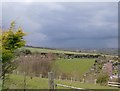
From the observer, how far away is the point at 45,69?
2723 centimetres

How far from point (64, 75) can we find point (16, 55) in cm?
1601

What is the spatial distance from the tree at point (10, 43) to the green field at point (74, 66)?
17066mm

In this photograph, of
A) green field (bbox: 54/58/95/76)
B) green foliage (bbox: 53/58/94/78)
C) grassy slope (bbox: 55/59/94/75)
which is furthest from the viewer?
grassy slope (bbox: 55/59/94/75)

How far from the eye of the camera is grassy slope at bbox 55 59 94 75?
2892 cm

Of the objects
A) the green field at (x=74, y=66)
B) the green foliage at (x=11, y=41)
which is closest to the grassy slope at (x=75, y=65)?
the green field at (x=74, y=66)

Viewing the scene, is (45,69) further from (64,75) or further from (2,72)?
(2,72)

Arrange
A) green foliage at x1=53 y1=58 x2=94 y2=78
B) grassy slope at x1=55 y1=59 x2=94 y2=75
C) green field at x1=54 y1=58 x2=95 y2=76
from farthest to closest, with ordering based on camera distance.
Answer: grassy slope at x1=55 y1=59 x2=94 y2=75, green field at x1=54 y1=58 x2=95 y2=76, green foliage at x1=53 y1=58 x2=94 y2=78

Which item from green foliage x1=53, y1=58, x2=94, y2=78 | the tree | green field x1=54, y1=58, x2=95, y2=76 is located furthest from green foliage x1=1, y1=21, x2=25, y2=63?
green field x1=54, y1=58, x2=95, y2=76

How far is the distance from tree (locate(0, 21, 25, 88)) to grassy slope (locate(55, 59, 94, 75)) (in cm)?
1736

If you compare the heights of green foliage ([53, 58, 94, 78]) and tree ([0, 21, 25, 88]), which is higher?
tree ([0, 21, 25, 88])

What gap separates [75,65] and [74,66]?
13.6 inches

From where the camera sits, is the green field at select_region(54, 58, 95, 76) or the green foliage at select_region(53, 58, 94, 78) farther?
the green field at select_region(54, 58, 95, 76)

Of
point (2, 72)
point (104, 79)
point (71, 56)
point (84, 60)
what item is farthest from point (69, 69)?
point (2, 72)

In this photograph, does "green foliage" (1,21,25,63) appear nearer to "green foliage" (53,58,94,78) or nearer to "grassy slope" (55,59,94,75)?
"green foliage" (53,58,94,78)
